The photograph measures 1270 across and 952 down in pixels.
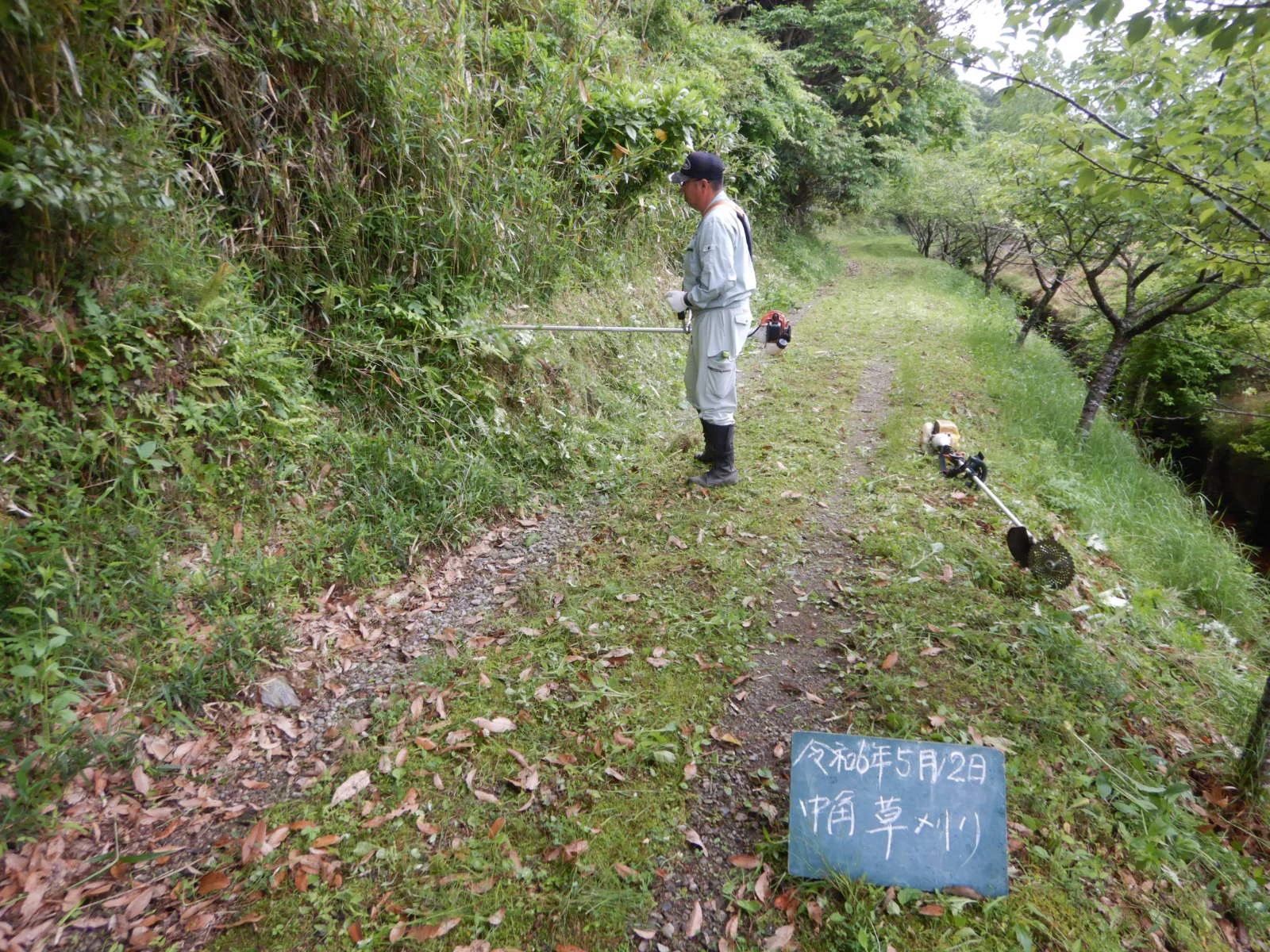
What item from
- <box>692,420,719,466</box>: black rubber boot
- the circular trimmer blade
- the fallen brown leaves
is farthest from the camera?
<box>692,420,719,466</box>: black rubber boot

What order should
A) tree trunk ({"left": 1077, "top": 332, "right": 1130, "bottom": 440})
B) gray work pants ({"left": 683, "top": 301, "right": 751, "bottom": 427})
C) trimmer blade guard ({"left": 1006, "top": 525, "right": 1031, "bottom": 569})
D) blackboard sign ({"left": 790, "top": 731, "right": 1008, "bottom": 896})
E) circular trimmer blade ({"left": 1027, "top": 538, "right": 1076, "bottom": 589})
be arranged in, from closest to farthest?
blackboard sign ({"left": 790, "top": 731, "right": 1008, "bottom": 896})
circular trimmer blade ({"left": 1027, "top": 538, "right": 1076, "bottom": 589})
trimmer blade guard ({"left": 1006, "top": 525, "right": 1031, "bottom": 569})
gray work pants ({"left": 683, "top": 301, "right": 751, "bottom": 427})
tree trunk ({"left": 1077, "top": 332, "right": 1130, "bottom": 440})

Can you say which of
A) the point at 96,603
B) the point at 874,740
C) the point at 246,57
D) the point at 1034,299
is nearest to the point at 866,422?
the point at 874,740

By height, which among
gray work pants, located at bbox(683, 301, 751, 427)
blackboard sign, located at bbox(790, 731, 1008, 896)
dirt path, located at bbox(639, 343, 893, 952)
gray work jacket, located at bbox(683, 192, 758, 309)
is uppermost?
gray work jacket, located at bbox(683, 192, 758, 309)

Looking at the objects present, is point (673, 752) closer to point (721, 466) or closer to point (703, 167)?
point (721, 466)

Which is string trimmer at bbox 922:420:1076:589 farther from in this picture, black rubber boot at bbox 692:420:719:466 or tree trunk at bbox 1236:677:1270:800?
black rubber boot at bbox 692:420:719:466

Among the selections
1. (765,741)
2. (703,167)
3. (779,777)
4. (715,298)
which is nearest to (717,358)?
(715,298)

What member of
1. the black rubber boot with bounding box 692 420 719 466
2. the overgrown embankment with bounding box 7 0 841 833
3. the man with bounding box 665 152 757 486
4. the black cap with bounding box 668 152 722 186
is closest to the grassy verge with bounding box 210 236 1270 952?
the black rubber boot with bounding box 692 420 719 466

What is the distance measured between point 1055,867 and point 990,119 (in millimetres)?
58229

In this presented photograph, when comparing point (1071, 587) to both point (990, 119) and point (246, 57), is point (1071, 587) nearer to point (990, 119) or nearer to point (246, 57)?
point (246, 57)

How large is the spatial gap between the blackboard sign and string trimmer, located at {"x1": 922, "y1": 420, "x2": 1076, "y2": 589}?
1.95 metres

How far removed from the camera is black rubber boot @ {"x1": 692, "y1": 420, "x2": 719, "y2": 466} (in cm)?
521

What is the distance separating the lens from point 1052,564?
390 cm

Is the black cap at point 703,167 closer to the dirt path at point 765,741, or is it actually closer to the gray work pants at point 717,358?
the gray work pants at point 717,358

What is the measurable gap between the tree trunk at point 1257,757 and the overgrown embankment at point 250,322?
424 cm
